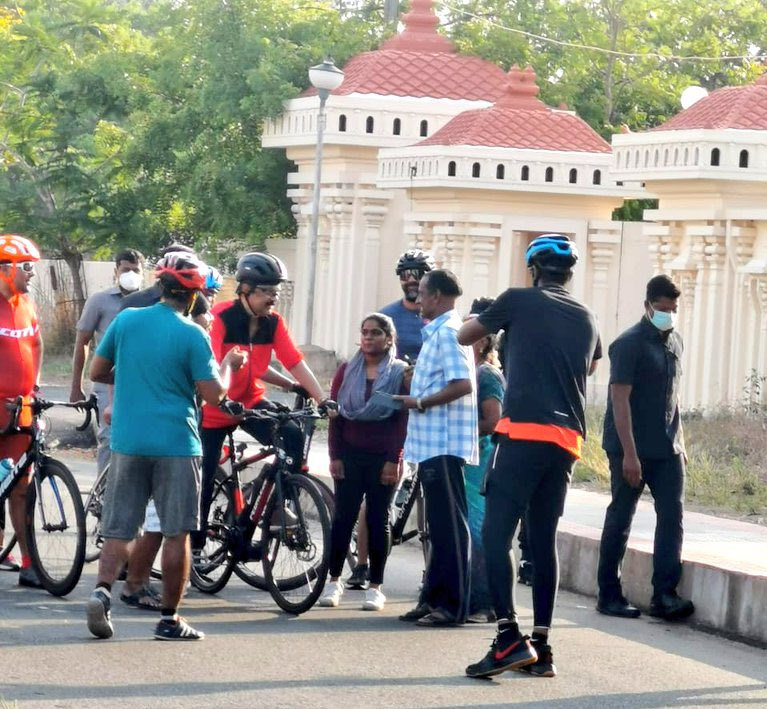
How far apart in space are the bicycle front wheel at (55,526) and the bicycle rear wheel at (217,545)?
704 mm

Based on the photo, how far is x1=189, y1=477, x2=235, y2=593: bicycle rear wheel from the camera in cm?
912

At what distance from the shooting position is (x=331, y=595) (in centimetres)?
902

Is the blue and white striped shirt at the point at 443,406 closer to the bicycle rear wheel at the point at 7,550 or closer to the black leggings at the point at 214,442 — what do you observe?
the black leggings at the point at 214,442

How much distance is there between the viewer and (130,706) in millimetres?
6562

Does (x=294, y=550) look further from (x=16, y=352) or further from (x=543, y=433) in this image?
(x=16, y=352)

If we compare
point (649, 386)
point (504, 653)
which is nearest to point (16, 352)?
point (649, 386)

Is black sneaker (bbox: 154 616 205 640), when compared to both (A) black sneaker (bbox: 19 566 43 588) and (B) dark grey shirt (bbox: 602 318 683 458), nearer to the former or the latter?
(A) black sneaker (bbox: 19 566 43 588)

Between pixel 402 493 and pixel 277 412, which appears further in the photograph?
pixel 402 493

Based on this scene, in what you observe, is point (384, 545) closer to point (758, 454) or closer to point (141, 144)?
point (758, 454)

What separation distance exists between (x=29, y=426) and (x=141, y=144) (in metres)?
18.7

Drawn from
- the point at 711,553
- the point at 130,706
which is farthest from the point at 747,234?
the point at 130,706

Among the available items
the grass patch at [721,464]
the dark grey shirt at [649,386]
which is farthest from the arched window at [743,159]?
the dark grey shirt at [649,386]

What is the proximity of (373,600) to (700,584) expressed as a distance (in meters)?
1.76

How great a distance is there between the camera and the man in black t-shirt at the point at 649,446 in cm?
905
